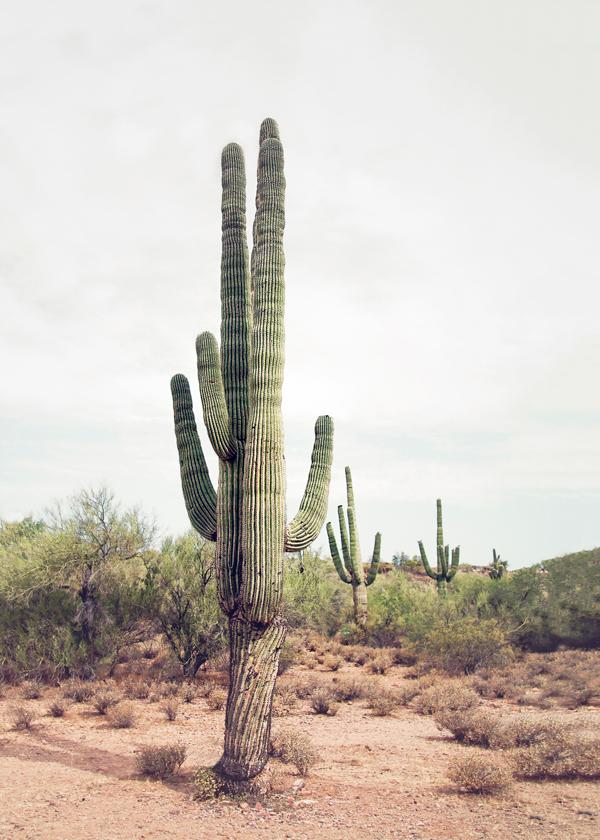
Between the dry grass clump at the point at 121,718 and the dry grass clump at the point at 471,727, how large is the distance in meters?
5.52

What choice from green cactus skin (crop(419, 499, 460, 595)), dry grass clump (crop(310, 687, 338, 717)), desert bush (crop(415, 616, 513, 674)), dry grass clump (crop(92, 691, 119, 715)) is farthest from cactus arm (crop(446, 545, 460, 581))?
dry grass clump (crop(92, 691, 119, 715))

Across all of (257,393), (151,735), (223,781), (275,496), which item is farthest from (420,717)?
(257,393)

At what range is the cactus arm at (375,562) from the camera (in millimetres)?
23828

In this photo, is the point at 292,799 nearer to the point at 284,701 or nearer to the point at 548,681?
the point at 284,701

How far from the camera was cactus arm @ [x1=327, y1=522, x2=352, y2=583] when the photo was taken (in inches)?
942

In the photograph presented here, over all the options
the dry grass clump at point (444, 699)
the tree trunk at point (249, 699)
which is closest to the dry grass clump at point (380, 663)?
the dry grass clump at point (444, 699)

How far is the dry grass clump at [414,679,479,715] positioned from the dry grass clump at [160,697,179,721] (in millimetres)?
4876

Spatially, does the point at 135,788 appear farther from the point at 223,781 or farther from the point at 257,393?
the point at 257,393

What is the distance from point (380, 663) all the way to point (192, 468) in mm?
11045

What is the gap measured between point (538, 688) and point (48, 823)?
12.1 meters

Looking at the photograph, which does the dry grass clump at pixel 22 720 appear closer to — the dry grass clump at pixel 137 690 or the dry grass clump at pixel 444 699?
the dry grass clump at pixel 137 690

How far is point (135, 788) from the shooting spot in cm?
796

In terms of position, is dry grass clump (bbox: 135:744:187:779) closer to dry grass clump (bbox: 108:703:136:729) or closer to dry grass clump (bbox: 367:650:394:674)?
dry grass clump (bbox: 108:703:136:729)

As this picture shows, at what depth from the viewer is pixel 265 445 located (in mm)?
8086
